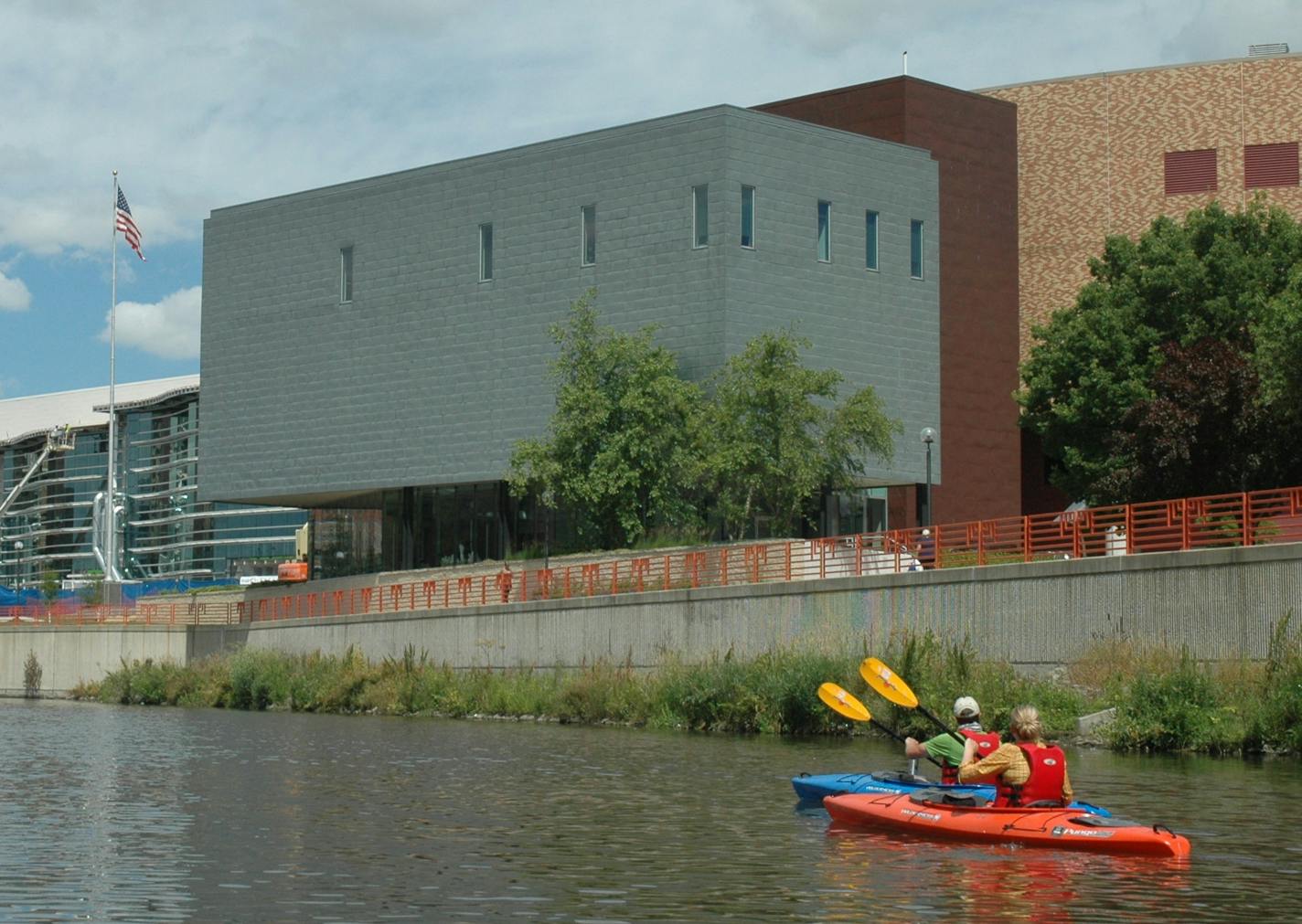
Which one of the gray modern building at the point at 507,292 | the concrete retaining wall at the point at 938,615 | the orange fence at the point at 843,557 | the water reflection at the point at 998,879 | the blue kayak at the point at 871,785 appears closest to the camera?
the water reflection at the point at 998,879

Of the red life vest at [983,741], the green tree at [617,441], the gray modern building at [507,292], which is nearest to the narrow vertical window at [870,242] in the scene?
the gray modern building at [507,292]

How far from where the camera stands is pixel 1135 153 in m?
A: 68.8

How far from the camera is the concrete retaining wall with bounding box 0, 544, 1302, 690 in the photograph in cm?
3097

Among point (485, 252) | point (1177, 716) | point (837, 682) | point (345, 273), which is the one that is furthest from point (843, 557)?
point (345, 273)

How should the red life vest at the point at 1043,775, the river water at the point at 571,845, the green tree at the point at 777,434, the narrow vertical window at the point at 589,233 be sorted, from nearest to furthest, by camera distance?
the river water at the point at 571,845 → the red life vest at the point at 1043,775 → the green tree at the point at 777,434 → the narrow vertical window at the point at 589,233

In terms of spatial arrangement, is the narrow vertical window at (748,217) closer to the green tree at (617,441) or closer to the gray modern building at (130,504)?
the green tree at (617,441)

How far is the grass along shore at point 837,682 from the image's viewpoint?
29.7 metres

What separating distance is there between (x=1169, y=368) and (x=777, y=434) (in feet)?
36.0

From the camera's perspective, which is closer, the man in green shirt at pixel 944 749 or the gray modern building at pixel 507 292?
the man in green shirt at pixel 944 749

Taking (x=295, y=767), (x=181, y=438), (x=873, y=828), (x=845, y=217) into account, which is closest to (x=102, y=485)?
(x=181, y=438)

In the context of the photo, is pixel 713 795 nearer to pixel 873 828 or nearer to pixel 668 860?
pixel 873 828

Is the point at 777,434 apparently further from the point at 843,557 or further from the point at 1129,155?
the point at 1129,155

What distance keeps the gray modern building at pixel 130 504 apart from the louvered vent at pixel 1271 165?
75916 millimetres

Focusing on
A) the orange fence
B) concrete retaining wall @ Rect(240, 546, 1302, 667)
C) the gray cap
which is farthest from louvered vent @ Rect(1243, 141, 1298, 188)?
the gray cap
